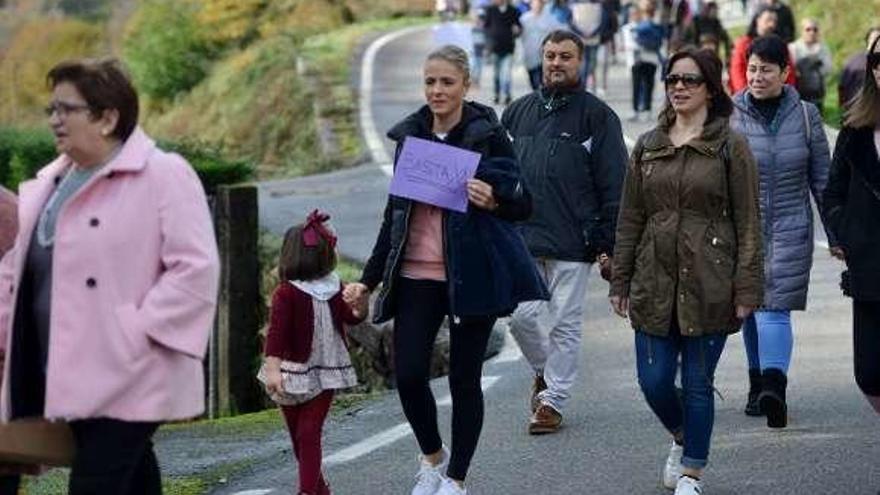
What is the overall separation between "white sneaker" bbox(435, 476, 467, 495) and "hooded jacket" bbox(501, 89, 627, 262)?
198 cm

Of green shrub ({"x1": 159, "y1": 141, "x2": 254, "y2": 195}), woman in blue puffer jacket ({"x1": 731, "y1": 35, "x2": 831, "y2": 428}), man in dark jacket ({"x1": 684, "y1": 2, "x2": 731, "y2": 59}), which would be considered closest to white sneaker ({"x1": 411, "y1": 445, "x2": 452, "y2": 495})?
woman in blue puffer jacket ({"x1": 731, "y1": 35, "x2": 831, "y2": 428})

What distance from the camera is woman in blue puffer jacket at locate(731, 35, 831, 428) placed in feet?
31.6

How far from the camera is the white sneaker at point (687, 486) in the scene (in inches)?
314

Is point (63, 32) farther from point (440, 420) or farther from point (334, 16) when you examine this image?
point (440, 420)

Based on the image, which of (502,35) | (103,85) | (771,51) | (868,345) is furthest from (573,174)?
(502,35)

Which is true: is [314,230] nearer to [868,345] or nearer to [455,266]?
[455,266]

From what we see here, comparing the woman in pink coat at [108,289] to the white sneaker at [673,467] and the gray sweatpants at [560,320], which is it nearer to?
the white sneaker at [673,467]

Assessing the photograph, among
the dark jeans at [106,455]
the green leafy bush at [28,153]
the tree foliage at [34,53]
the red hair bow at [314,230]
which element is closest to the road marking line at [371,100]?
the green leafy bush at [28,153]

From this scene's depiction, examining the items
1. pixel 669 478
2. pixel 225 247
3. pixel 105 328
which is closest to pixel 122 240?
pixel 105 328

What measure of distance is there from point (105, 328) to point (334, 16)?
4790 cm

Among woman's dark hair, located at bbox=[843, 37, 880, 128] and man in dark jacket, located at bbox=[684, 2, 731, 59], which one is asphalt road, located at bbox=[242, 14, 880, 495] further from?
man in dark jacket, located at bbox=[684, 2, 731, 59]

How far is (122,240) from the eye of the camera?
5934mm

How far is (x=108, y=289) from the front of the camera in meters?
5.91

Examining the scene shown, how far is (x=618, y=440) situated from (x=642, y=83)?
1975 cm
